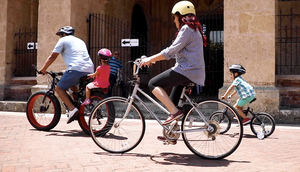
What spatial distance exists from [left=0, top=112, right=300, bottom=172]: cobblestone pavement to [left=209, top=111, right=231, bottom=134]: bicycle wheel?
37cm

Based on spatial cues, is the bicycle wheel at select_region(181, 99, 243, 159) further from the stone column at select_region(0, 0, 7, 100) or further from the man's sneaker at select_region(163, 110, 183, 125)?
the stone column at select_region(0, 0, 7, 100)

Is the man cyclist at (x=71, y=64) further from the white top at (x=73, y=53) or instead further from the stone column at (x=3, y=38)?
the stone column at (x=3, y=38)

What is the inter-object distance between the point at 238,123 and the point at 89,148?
205cm

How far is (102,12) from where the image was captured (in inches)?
456

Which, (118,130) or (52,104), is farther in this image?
(52,104)

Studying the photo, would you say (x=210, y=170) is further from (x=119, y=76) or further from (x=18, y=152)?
(x=119, y=76)

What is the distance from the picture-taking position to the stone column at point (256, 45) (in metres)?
7.70

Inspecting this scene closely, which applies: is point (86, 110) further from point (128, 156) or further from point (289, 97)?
point (289, 97)

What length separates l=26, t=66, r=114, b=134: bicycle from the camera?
17.9ft

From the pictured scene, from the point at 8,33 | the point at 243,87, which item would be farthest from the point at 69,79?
the point at 8,33

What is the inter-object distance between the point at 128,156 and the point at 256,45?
17.5 ft

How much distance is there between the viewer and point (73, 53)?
5.59 metres

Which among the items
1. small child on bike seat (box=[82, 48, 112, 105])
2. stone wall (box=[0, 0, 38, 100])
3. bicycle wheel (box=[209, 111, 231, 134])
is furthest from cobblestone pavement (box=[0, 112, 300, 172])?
stone wall (box=[0, 0, 38, 100])

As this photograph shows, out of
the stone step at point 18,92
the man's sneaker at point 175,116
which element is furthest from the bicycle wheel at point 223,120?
the stone step at point 18,92
